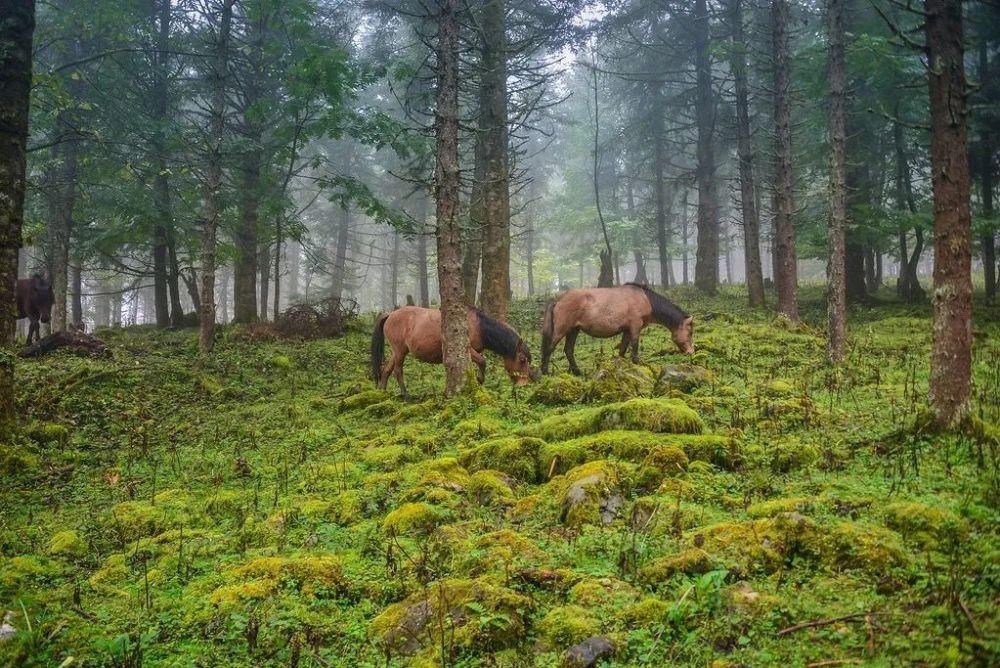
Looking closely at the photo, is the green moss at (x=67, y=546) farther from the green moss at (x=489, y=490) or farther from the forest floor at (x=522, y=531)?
the green moss at (x=489, y=490)

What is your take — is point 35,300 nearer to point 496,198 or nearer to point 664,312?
point 496,198

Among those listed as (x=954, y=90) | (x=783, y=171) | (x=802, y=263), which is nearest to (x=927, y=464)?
(x=954, y=90)

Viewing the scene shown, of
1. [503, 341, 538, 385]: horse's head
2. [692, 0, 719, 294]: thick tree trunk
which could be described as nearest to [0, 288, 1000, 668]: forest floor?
[503, 341, 538, 385]: horse's head

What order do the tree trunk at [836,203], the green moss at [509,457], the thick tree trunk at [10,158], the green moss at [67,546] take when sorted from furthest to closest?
the tree trunk at [836,203], the thick tree trunk at [10,158], the green moss at [509,457], the green moss at [67,546]

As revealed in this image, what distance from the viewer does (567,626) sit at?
3436 millimetres

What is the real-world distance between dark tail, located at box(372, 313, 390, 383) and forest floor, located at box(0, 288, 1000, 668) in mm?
2205

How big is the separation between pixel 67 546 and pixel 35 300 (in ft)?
54.3

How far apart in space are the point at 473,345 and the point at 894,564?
336 inches

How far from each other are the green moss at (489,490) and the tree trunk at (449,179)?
4.31 metres

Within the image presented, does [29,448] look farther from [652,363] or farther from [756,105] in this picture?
[756,105]

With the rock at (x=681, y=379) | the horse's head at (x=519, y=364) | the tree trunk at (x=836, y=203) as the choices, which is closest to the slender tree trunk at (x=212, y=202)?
the horse's head at (x=519, y=364)

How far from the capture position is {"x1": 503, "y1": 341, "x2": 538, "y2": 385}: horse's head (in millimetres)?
11477

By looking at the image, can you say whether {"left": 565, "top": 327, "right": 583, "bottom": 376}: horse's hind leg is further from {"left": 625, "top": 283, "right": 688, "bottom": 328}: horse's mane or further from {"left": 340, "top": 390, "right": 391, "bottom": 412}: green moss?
{"left": 340, "top": 390, "right": 391, "bottom": 412}: green moss

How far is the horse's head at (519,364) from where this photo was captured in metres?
11.5
